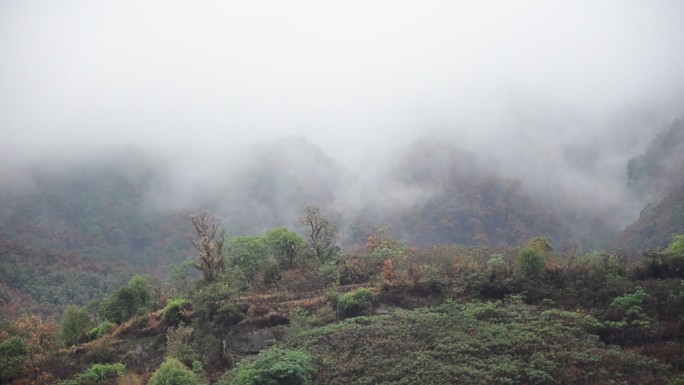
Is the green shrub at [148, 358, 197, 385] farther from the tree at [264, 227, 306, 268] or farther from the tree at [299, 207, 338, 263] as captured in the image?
the tree at [299, 207, 338, 263]

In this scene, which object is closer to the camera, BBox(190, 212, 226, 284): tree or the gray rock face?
the gray rock face

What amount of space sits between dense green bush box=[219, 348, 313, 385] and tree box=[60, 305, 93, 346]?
1808 cm

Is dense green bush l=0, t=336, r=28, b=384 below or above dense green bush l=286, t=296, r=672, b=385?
above

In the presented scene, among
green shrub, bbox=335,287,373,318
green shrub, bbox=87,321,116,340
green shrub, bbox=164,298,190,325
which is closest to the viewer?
green shrub, bbox=335,287,373,318

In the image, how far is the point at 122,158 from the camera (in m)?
180

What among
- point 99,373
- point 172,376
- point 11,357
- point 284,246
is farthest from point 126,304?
point 172,376

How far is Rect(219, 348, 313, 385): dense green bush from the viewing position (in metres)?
20.9

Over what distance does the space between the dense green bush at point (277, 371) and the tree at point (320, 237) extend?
2119cm

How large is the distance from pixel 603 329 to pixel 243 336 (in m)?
18.7

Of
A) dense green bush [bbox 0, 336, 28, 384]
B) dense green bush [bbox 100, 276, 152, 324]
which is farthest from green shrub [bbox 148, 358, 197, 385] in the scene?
dense green bush [bbox 100, 276, 152, 324]

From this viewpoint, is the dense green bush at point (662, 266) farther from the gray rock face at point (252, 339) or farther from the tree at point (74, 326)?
the tree at point (74, 326)

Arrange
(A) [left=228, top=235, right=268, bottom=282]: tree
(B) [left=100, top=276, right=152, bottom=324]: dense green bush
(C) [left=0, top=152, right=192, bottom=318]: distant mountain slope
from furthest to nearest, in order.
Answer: (C) [left=0, top=152, right=192, bottom=318]: distant mountain slope → (A) [left=228, top=235, right=268, bottom=282]: tree → (B) [left=100, top=276, right=152, bottom=324]: dense green bush

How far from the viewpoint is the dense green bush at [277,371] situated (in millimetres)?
20938

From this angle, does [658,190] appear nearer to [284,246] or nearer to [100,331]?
[284,246]
